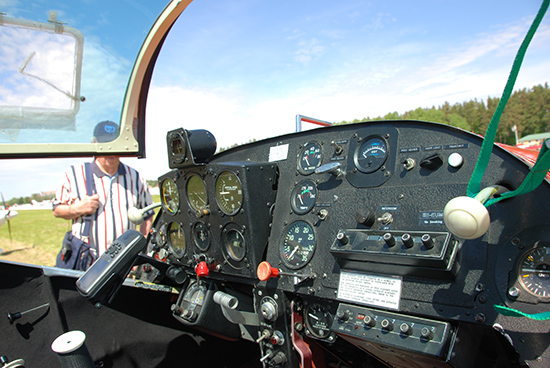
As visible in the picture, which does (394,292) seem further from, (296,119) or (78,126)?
(78,126)

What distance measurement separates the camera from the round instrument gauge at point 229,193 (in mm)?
2502

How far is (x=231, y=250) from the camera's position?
2.68m

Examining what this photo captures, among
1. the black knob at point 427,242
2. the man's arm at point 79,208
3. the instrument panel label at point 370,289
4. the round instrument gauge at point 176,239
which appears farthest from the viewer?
the man's arm at point 79,208

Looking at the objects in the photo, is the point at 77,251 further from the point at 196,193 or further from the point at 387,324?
the point at 387,324

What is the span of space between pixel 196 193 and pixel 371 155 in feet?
4.54

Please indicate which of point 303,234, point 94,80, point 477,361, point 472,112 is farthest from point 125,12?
point 472,112

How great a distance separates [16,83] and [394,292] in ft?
8.51

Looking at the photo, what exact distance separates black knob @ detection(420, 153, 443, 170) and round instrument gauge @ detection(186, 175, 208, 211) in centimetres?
156

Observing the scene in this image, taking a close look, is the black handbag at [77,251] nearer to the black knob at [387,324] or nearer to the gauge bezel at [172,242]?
the gauge bezel at [172,242]

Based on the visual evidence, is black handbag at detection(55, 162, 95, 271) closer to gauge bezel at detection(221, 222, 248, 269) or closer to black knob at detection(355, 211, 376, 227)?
gauge bezel at detection(221, 222, 248, 269)

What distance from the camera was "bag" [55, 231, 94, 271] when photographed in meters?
3.41

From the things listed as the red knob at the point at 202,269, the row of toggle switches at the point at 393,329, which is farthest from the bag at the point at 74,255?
the row of toggle switches at the point at 393,329

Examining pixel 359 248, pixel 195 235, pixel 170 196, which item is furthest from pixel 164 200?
pixel 359 248

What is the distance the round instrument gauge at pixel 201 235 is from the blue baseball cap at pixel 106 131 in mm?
928
